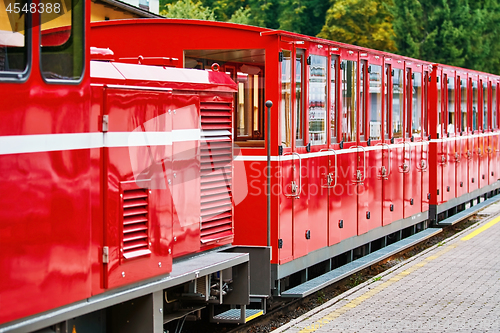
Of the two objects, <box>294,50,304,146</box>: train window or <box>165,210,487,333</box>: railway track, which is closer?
<box>165,210,487,333</box>: railway track

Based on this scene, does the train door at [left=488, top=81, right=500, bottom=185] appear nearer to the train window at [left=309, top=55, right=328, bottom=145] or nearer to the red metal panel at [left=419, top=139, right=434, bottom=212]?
the red metal panel at [left=419, top=139, right=434, bottom=212]

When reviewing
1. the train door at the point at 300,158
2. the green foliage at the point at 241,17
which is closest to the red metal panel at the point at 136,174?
the train door at the point at 300,158

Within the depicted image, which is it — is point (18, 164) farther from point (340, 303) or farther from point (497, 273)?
point (497, 273)

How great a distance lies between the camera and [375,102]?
1115cm

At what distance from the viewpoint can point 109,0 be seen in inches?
920

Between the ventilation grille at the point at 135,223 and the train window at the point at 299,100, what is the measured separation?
3.15 meters

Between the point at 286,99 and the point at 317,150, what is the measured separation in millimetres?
1097

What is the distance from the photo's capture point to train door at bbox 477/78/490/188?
19.0m

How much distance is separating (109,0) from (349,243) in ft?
51.4

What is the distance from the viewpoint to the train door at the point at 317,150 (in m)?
8.70

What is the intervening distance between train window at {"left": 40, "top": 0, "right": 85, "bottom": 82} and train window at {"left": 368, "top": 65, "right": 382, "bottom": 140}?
6740 mm

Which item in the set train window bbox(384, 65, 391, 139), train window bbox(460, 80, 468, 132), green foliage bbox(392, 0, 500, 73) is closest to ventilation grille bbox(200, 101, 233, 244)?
train window bbox(384, 65, 391, 139)

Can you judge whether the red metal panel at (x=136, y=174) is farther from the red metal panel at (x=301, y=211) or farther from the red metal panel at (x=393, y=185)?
the red metal panel at (x=393, y=185)

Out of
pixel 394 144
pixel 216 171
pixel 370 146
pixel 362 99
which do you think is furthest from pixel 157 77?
pixel 394 144
